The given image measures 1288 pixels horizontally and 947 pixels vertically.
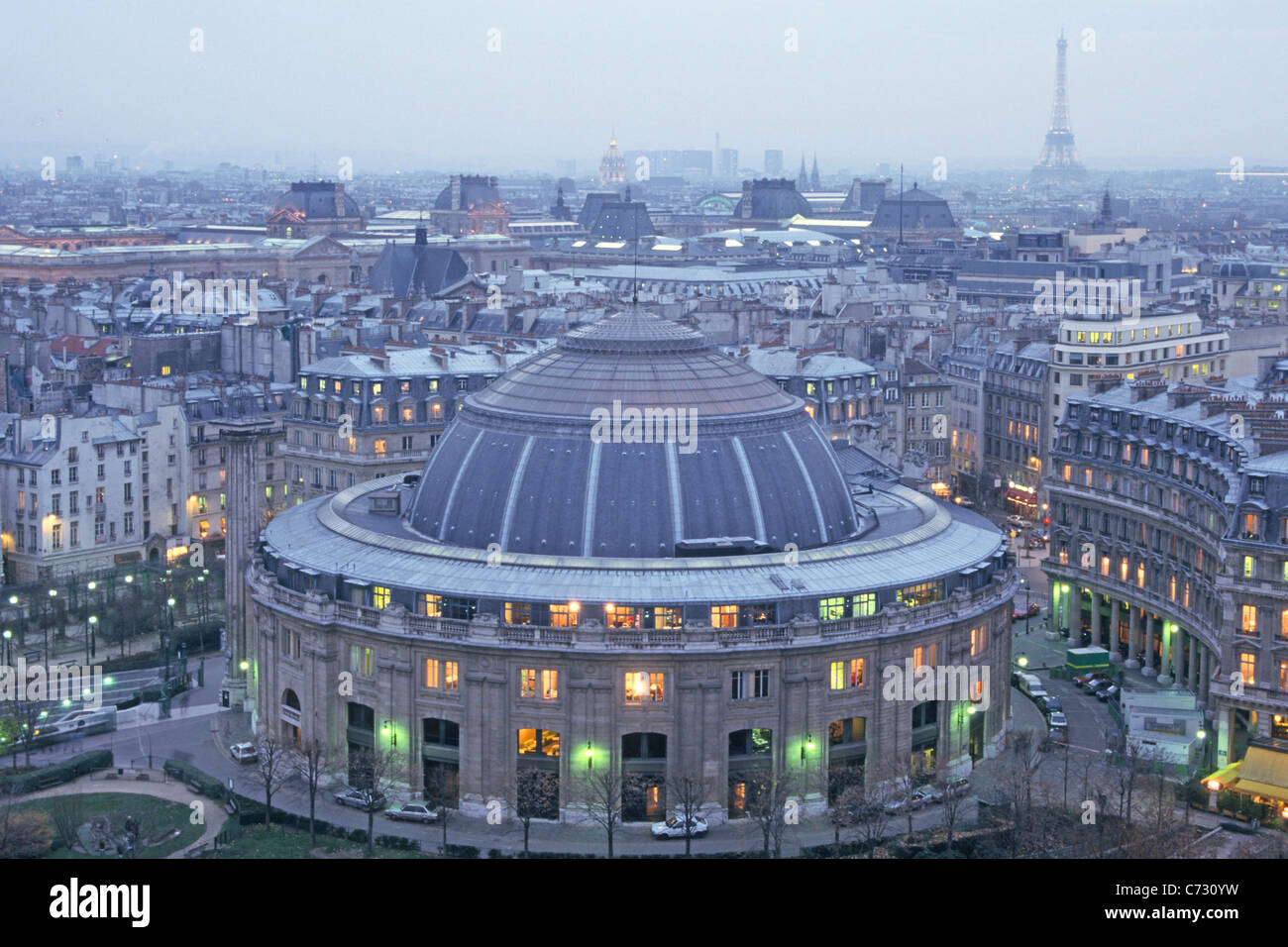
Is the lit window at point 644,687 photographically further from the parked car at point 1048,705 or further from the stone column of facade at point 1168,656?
the stone column of facade at point 1168,656

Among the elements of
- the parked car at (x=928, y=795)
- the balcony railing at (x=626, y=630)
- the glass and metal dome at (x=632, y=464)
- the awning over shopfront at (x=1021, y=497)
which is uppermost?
the glass and metal dome at (x=632, y=464)

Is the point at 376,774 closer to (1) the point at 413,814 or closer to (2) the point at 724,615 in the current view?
(1) the point at 413,814

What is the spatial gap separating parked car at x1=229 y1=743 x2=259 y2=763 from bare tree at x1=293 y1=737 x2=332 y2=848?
98.6 inches

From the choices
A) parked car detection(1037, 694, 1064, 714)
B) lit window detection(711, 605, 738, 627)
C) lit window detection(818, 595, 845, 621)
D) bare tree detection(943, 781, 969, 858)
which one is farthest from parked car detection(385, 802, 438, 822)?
parked car detection(1037, 694, 1064, 714)

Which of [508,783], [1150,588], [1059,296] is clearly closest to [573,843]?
[508,783]

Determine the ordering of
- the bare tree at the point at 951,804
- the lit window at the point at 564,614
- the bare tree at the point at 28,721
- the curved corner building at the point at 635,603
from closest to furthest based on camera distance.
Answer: the bare tree at the point at 951,804 < the curved corner building at the point at 635,603 < the lit window at the point at 564,614 < the bare tree at the point at 28,721

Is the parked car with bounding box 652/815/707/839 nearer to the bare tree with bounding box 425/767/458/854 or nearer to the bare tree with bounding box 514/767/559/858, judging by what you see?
the bare tree with bounding box 514/767/559/858

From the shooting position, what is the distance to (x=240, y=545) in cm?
9188

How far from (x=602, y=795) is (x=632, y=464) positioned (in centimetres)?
1635

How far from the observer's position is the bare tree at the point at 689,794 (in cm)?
7106

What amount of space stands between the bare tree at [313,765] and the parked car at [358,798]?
1.10 meters

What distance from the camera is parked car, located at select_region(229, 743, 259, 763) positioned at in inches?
3216

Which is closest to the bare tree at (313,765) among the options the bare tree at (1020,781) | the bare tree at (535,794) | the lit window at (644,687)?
the bare tree at (535,794)
